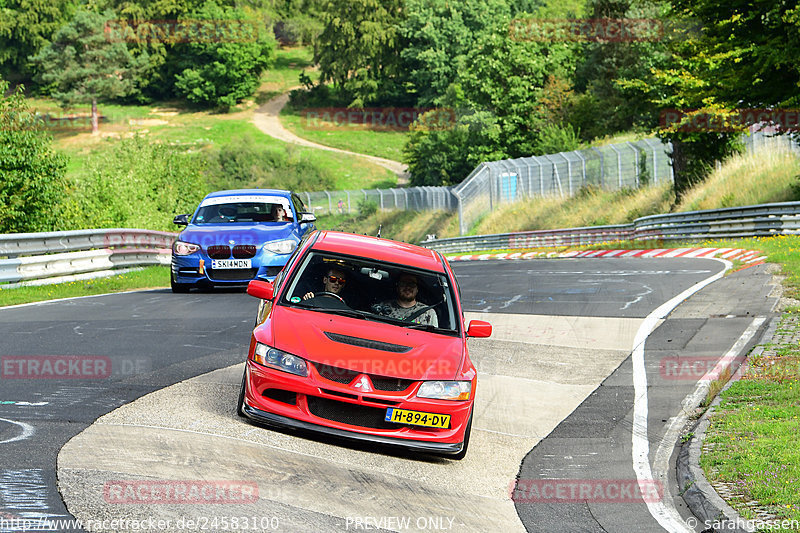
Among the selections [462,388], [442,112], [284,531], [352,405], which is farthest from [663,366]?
[442,112]

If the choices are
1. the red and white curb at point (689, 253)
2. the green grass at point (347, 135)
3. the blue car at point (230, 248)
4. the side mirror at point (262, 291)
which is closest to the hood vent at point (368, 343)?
the side mirror at point (262, 291)

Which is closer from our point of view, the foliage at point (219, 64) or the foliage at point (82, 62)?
the foliage at point (82, 62)

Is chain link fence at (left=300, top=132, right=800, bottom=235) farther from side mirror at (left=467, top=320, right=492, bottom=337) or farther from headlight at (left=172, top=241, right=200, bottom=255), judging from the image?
side mirror at (left=467, top=320, right=492, bottom=337)

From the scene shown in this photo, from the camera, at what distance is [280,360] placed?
7305mm

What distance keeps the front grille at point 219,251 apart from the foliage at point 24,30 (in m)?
121

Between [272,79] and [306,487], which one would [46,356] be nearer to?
[306,487]

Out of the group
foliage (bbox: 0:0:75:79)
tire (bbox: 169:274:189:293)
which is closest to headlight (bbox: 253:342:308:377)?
tire (bbox: 169:274:189:293)

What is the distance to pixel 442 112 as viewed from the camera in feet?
276

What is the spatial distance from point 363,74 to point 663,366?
113015mm

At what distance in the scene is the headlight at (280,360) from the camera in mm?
7234

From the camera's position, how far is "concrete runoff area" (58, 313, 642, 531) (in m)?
5.75

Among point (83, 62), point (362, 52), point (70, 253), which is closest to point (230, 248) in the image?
point (70, 253)

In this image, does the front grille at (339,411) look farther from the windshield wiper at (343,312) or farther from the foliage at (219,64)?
the foliage at (219,64)

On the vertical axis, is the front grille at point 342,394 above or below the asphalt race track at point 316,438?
above
